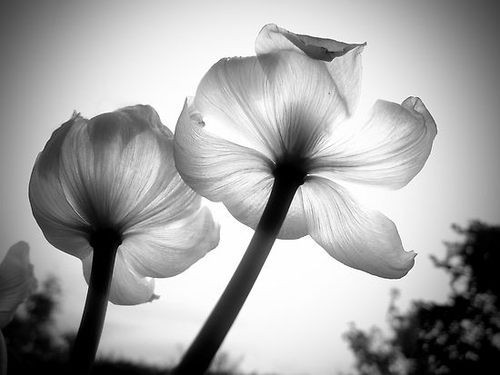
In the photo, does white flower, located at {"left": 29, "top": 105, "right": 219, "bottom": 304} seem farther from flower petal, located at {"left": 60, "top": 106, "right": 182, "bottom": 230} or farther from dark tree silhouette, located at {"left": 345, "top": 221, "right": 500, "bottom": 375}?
dark tree silhouette, located at {"left": 345, "top": 221, "right": 500, "bottom": 375}

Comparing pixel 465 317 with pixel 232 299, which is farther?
pixel 465 317

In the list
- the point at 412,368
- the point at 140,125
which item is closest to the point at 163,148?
the point at 140,125

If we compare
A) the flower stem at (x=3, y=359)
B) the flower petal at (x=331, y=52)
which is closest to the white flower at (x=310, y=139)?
the flower petal at (x=331, y=52)

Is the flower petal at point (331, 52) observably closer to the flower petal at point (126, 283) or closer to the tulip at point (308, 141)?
the tulip at point (308, 141)

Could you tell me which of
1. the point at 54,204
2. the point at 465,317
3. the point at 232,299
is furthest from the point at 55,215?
the point at 465,317

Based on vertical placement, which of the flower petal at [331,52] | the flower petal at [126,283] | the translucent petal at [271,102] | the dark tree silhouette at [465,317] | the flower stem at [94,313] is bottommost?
the flower stem at [94,313]

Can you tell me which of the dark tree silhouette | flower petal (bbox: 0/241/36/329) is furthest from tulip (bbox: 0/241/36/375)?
the dark tree silhouette

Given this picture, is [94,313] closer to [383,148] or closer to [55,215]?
[55,215]

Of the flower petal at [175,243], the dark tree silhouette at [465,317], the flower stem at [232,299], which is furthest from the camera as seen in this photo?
the dark tree silhouette at [465,317]
